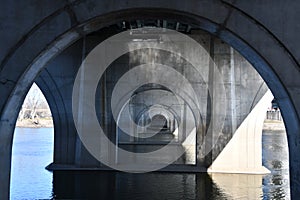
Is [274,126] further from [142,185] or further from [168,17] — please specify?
[168,17]

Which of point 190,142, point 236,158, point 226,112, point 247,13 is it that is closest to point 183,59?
point 226,112

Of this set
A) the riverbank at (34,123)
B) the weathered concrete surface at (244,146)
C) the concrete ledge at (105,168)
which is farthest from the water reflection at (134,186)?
the riverbank at (34,123)

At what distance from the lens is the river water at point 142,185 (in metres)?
11.4

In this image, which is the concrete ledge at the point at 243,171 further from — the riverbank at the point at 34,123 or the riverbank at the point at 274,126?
the riverbank at the point at 34,123

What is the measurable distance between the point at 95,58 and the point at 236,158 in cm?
861

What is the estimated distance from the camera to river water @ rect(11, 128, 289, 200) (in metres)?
11.4

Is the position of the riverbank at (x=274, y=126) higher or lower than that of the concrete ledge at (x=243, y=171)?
higher

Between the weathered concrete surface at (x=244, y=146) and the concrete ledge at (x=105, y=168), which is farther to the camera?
the weathered concrete surface at (x=244, y=146)

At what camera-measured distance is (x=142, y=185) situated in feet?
43.5

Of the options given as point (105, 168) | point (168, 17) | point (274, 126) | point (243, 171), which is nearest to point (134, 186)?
point (105, 168)

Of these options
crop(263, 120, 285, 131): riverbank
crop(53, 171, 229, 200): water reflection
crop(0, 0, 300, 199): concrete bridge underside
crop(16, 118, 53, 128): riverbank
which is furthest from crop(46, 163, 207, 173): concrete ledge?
crop(16, 118, 53, 128): riverbank

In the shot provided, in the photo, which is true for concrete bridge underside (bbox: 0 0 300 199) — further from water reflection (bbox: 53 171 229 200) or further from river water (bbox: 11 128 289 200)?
water reflection (bbox: 53 171 229 200)

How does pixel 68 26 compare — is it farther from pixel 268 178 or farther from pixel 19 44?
pixel 268 178

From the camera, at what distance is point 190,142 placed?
3497cm
